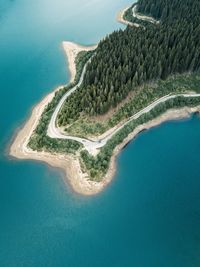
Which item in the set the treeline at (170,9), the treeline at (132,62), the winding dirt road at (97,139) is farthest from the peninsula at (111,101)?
the treeline at (170,9)

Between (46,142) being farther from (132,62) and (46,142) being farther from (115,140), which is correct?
(132,62)

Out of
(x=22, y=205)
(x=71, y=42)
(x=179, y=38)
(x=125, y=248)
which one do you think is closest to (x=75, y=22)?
(x=71, y=42)

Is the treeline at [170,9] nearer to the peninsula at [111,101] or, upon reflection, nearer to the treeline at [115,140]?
the peninsula at [111,101]

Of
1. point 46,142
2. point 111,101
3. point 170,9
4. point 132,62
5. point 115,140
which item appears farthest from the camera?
point 170,9

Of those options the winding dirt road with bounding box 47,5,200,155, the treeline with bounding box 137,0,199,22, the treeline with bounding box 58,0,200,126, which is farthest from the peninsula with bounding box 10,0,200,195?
the treeline with bounding box 137,0,199,22

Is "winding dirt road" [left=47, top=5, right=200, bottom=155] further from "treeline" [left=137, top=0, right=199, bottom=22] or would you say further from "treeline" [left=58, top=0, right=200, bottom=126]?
"treeline" [left=137, top=0, right=199, bottom=22]

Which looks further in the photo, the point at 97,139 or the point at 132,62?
the point at 132,62

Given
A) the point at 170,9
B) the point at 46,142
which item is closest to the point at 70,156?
the point at 46,142

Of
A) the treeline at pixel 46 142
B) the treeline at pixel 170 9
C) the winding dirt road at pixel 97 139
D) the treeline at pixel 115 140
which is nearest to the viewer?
the treeline at pixel 115 140

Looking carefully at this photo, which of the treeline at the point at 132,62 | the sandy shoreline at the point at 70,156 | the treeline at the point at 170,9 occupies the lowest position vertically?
the sandy shoreline at the point at 70,156
